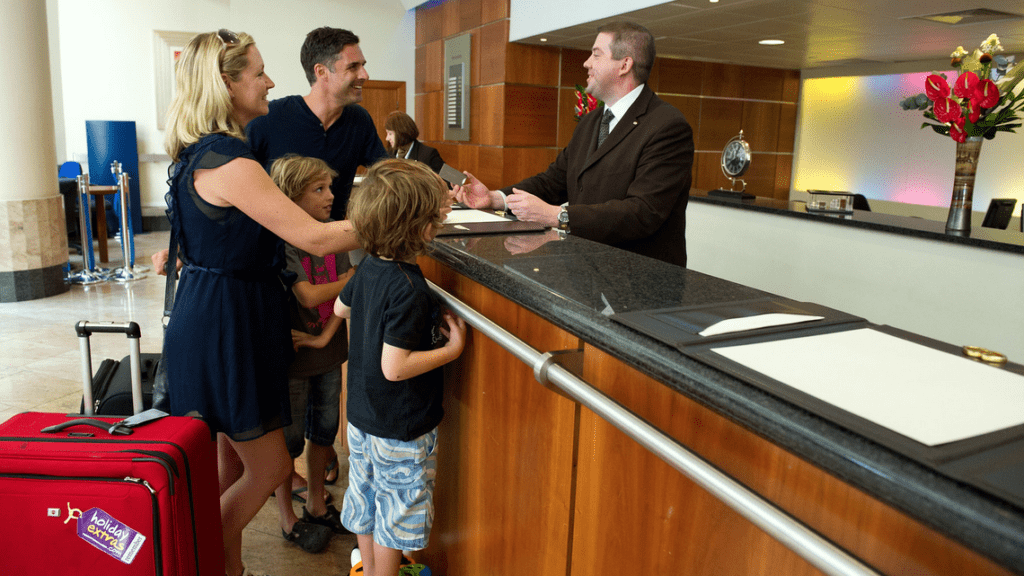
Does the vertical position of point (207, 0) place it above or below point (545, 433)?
above

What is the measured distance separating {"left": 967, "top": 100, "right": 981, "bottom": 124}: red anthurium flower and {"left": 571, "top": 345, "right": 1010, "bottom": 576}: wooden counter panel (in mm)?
2955

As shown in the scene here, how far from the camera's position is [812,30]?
6285mm

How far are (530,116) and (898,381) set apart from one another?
7196 mm

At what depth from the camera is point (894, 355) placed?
0.96m

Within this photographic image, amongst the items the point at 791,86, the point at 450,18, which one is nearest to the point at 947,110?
the point at 450,18

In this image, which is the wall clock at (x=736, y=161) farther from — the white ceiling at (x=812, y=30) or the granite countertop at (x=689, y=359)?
the granite countertop at (x=689, y=359)

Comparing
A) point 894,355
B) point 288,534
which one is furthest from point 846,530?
point 288,534

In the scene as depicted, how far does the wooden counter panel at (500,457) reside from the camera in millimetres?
1338

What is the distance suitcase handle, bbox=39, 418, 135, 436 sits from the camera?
1.54 m

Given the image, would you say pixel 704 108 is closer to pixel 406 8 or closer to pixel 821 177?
pixel 821 177

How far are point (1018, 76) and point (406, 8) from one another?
800cm

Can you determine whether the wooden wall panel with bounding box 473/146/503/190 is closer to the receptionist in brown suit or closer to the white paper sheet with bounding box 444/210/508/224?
the receptionist in brown suit

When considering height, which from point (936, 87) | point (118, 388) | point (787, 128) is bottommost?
point (118, 388)

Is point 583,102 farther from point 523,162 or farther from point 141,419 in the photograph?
point 141,419
